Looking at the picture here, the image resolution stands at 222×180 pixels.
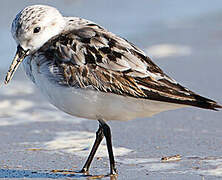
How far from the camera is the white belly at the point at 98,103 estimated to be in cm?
569

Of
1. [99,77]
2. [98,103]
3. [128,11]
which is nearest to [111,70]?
[99,77]

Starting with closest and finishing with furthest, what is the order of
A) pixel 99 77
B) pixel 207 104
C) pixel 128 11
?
pixel 207 104 < pixel 99 77 < pixel 128 11

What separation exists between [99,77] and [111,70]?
12cm

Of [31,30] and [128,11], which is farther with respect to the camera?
[128,11]

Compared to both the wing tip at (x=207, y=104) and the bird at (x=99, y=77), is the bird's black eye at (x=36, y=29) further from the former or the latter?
the wing tip at (x=207, y=104)

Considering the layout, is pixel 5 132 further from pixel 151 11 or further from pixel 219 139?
pixel 151 11

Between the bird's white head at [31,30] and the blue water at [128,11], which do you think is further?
the blue water at [128,11]

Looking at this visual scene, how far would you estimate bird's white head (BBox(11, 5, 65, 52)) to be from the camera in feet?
19.9

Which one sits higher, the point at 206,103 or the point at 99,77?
the point at 99,77

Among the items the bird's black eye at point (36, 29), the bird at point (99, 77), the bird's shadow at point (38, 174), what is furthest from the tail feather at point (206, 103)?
the bird's black eye at point (36, 29)

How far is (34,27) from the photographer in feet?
20.1

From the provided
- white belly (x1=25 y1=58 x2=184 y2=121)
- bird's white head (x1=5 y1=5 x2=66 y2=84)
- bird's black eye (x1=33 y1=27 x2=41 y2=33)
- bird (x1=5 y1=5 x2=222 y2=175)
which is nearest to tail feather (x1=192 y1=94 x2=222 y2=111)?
bird (x1=5 y1=5 x2=222 y2=175)

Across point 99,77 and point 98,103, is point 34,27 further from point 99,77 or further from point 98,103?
point 98,103

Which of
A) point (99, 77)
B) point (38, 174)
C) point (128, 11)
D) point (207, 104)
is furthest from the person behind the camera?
point (128, 11)
